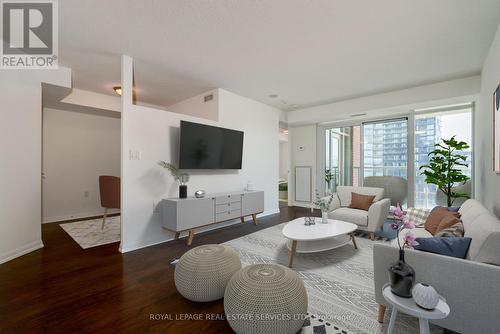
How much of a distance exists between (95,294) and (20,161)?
223cm

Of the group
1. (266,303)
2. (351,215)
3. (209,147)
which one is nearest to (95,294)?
(266,303)

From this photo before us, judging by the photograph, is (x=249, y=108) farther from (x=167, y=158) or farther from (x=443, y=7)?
(x=443, y=7)

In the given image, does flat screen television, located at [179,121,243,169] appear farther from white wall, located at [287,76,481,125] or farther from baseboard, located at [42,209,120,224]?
baseboard, located at [42,209,120,224]

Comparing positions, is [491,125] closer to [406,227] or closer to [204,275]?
[406,227]

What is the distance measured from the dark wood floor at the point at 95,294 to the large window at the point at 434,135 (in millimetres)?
4811

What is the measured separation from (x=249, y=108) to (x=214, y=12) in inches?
112

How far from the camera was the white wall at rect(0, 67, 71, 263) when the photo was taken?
2.76 meters

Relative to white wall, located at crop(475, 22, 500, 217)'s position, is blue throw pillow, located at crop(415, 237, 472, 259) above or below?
below

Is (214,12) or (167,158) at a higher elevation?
(214,12)

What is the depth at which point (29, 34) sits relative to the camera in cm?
258

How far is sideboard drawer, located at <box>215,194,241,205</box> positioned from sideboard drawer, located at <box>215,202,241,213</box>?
0.05 metres

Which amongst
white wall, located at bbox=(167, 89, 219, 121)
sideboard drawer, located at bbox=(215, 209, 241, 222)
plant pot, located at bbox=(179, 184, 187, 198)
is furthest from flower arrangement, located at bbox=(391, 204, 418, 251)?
white wall, located at bbox=(167, 89, 219, 121)

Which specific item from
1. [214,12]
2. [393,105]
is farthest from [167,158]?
[393,105]

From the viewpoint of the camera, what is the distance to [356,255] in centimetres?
295
